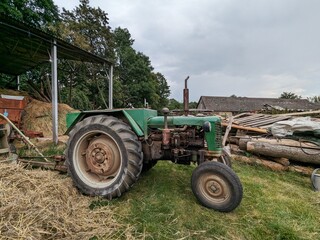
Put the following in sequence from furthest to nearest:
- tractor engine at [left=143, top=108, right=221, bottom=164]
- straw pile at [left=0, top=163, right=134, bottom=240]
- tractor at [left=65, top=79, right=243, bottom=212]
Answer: tractor engine at [left=143, top=108, right=221, bottom=164] < tractor at [left=65, top=79, right=243, bottom=212] < straw pile at [left=0, top=163, right=134, bottom=240]

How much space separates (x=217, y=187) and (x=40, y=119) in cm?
709

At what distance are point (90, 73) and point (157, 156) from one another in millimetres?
16065

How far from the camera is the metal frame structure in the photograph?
220 inches

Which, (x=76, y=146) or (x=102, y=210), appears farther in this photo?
(x=76, y=146)

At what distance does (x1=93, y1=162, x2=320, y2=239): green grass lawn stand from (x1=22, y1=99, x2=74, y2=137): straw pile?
5180 millimetres

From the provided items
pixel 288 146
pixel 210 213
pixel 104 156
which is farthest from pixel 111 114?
pixel 288 146

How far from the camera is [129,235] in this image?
75.0 inches

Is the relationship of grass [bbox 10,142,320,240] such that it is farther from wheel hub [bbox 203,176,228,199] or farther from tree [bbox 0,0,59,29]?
tree [bbox 0,0,59,29]

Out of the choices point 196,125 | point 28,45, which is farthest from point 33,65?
point 196,125

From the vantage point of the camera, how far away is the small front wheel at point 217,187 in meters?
2.35

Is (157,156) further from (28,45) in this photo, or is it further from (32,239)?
(28,45)

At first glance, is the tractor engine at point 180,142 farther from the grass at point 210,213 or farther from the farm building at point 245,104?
the farm building at point 245,104

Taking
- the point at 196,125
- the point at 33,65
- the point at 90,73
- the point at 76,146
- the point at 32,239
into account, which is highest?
the point at 90,73

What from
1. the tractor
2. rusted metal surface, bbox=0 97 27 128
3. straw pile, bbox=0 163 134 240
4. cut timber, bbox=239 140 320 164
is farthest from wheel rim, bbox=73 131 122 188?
rusted metal surface, bbox=0 97 27 128
